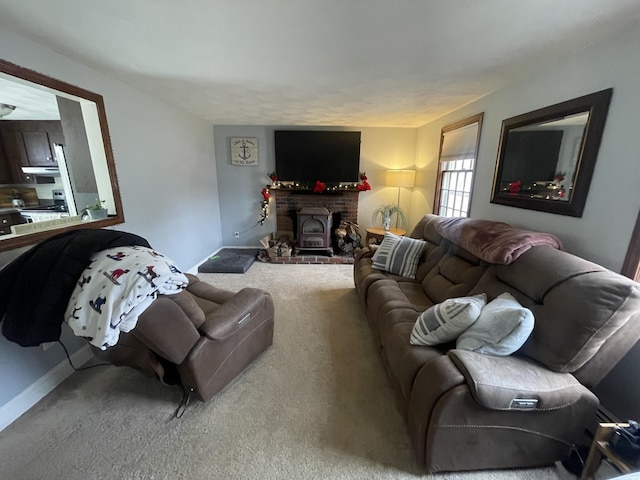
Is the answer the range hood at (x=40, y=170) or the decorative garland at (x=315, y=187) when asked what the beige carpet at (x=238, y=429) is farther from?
the range hood at (x=40, y=170)

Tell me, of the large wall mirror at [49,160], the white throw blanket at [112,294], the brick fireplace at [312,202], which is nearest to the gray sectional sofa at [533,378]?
the white throw blanket at [112,294]

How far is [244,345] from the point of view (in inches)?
67.1

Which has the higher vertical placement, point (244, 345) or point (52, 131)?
point (52, 131)

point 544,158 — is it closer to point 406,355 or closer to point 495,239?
point 495,239

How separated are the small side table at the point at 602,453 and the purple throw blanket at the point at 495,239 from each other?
0.85 m

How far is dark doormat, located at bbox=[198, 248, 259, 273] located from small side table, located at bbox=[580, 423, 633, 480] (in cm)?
350

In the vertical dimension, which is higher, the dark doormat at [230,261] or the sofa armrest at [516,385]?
the sofa armrest at [516,385]

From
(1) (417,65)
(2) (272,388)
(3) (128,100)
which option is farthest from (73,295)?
(1) (417,65)

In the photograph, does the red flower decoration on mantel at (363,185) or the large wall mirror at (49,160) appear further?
the red flower decoration on mantel at (363,185)

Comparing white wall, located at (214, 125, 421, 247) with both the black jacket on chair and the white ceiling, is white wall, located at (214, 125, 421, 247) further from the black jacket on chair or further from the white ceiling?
the black jacket on chair

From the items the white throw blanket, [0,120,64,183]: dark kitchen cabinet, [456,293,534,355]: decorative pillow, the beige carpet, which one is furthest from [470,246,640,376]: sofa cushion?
[0,120,64,183]: dark kitchen cabinet

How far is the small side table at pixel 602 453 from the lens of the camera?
96 cm

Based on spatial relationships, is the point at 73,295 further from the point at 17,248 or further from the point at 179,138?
the point at 179,138

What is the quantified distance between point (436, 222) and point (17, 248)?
327cm
